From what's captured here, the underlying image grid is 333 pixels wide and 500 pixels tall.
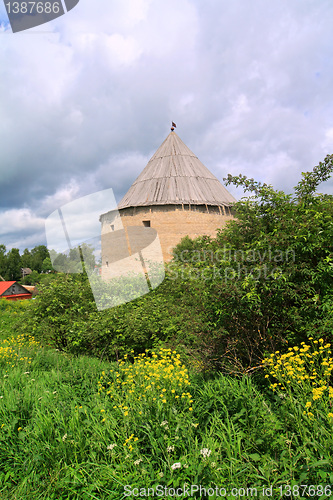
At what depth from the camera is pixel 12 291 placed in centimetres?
4400

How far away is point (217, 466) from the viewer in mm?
2273

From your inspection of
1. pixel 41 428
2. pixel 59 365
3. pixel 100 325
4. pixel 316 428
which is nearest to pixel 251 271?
pixel 316 428

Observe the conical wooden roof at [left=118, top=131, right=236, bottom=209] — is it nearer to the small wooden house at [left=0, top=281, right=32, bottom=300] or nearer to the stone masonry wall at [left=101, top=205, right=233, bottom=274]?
the stone masonry wall at [left=101, top=205, right=233, bottom=274]

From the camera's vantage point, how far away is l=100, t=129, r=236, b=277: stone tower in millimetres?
17812

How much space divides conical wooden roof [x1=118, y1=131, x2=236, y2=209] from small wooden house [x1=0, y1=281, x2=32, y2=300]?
26.8 metres

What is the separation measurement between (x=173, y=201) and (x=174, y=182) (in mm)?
1901

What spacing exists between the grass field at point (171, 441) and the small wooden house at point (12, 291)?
39.0m

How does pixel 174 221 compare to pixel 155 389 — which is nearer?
pixel 155 389

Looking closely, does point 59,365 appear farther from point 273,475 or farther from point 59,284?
point 273,475

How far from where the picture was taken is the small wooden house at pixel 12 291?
39978 millimetres
